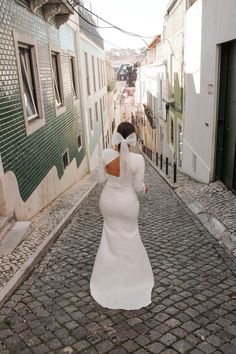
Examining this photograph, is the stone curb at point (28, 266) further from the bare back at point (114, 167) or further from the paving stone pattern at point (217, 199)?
the paving stone pattern at point (217, 199)

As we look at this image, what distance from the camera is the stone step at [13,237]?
4672mm

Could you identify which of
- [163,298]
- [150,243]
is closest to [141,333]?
[163,298]

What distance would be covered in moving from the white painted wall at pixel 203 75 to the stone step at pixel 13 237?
4.83m

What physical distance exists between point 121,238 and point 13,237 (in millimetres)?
1984

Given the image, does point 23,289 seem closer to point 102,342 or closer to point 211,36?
point 102,342

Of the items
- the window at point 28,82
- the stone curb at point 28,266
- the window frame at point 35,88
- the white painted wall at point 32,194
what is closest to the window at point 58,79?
the white painted wall at point 32,194

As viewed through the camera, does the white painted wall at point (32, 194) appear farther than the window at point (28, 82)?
No

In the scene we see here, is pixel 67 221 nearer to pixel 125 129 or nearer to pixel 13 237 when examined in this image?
pixel 13 237

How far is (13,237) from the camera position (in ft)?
16.2

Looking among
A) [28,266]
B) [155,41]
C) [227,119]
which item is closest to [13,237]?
[28,266]

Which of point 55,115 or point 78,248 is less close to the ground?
point 55,115

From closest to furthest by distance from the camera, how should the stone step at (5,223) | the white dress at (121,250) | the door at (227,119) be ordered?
the white dress at (121,250) < the stone step at (5,223) < the door at (227,119)

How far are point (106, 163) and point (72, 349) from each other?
180cm

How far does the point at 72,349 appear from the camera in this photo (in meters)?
2.96
